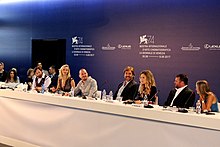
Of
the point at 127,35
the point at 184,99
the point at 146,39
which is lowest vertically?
the point at 184,99

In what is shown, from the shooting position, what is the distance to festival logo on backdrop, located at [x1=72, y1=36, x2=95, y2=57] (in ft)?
24.8

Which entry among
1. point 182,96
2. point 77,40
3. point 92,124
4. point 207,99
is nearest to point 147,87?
point 182,96

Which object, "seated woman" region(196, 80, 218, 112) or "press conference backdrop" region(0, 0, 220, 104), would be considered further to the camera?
"press conference backdrop" region(0, 0, 220, 104)

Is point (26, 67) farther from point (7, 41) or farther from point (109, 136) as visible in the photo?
point (109, 136)

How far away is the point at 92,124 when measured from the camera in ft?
12.4

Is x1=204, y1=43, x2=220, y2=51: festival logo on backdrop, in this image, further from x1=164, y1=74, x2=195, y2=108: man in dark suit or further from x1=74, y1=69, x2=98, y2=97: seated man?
x1=74, y1=69, x2=98, y2=97: seated man

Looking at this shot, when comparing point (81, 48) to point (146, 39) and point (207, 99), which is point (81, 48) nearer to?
point (146, 39)

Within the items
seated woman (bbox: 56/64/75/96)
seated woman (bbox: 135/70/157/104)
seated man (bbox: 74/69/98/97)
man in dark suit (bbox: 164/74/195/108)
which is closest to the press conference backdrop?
seated woman (bbox: 135/70/157/104)

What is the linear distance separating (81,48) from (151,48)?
201 cm

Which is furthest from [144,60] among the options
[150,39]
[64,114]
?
[64,114]

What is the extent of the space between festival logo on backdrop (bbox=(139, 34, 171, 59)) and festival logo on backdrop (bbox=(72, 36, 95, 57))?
1.40 metres

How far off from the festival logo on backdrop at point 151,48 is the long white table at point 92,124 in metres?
2.86

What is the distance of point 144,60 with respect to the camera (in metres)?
6.62

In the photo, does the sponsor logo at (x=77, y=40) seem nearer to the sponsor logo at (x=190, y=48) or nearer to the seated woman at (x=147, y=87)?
the sponsor logo at (x=190, y=48)
